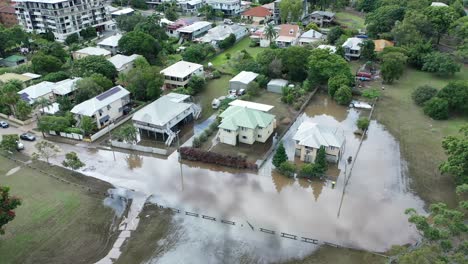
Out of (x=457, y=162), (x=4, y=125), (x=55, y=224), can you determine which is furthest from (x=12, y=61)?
(x=457, y=162)

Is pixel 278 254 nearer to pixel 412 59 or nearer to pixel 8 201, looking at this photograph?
pixel 8 201

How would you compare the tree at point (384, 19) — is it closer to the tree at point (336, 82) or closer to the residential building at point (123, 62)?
the tree at point (336, 82)

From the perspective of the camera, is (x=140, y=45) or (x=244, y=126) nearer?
(x=244, y=126)

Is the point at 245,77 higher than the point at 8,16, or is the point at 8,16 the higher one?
the point at 8,16

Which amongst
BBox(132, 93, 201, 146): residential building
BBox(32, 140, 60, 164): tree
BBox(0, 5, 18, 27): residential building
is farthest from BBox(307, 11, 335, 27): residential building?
BBox(0, 5, 18, 27): residential building

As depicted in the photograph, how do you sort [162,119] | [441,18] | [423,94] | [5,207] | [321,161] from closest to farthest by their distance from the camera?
[5,207] < [321,161] < [162,119] < [423,94] < [441,18]

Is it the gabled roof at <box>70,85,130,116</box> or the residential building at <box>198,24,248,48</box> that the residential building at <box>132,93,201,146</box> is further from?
the residential building at <box>198,24,248,48</box>

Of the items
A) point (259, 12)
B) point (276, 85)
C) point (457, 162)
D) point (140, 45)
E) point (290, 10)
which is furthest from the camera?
point (259, 12)

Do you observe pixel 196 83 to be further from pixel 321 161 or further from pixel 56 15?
pixel 56 15
